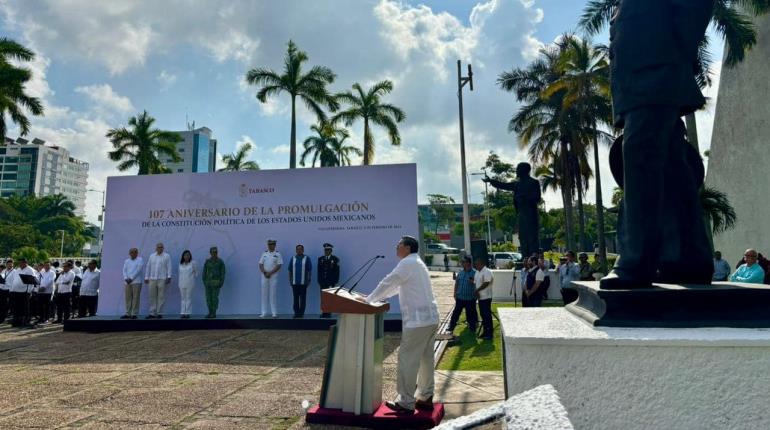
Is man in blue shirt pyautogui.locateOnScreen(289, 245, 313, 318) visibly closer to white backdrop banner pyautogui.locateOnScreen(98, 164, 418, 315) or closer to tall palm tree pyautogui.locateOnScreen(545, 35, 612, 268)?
white backdrop banner pyautogui.locateOnScreen(98, 164, 418, 315)

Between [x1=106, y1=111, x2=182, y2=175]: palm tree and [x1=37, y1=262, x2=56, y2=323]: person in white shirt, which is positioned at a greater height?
[x1=106, y1=111, x2=182, y2=175]: palm tree

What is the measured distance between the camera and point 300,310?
1003 centimetres

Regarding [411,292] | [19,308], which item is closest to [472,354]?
[411,292]

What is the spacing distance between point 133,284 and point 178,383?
6433mm

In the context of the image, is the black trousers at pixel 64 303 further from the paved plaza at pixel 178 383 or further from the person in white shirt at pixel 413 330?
the person in white shirt at pixel 413 330

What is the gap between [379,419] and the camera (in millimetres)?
3922

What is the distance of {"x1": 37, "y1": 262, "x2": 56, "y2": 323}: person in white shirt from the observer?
1164 cm

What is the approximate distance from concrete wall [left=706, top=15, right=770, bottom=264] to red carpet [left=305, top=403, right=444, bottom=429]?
55.2 ft

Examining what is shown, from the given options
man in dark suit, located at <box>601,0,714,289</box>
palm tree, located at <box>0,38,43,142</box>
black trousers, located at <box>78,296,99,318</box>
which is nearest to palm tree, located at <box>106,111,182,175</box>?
palm tree, located at <box>0,38,43,142</box>

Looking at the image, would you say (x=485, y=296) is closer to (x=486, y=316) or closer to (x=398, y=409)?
(x=486, y=316)

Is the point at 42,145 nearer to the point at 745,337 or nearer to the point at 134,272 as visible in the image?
the point at 134,272

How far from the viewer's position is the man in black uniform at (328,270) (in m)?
9.90

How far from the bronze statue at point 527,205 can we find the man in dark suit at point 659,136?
959cm

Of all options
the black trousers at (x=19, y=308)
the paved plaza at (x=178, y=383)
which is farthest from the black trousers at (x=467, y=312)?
the black trousers at (x=19, y=308)
